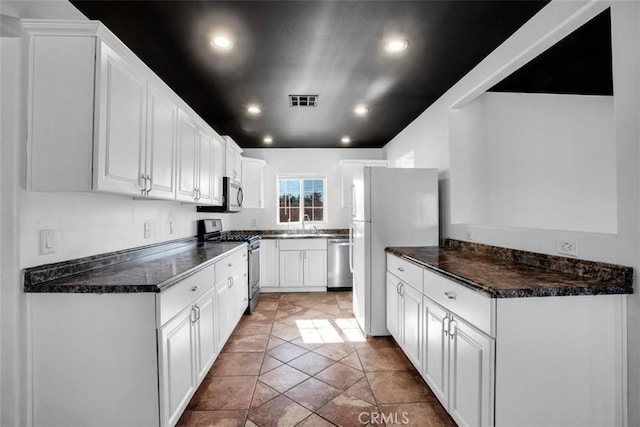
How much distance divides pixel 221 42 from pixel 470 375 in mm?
2485

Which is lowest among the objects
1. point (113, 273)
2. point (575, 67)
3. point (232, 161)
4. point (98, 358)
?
point (98, 358)

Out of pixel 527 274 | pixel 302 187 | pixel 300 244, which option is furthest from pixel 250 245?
pixel 527 274

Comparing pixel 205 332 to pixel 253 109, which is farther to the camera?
pixel 253 109

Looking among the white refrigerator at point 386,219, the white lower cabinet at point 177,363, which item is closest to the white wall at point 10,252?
the white lower cabinet at point 177,363

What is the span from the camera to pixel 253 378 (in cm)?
213

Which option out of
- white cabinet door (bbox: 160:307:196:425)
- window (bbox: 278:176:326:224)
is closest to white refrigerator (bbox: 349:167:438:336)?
white cabinet door (bbox: 160:307:196:425)

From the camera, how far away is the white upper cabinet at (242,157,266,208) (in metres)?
4.71

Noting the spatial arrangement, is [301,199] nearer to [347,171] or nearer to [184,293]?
[347,171]

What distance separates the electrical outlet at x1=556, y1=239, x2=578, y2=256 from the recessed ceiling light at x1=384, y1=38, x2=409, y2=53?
159 centimetres

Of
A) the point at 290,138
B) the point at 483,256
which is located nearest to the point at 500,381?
the point at 483,256

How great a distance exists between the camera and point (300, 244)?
14.7ft

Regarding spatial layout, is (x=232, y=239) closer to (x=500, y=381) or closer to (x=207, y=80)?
(x=207, y=80)

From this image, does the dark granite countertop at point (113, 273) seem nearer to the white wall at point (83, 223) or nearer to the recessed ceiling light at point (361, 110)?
the white wall at point (83, 223)

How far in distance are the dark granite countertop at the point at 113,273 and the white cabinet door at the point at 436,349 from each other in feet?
5.00
